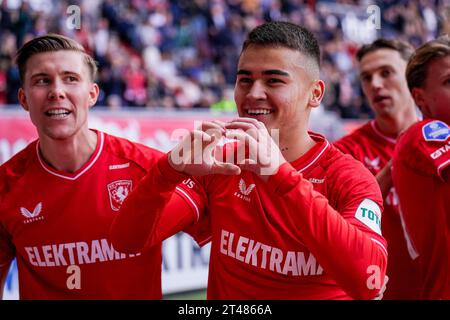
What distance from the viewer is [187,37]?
1407 cm

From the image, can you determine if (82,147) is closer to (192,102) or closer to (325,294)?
(325,294)

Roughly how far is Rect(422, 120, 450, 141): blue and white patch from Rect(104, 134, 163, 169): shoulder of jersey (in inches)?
51.4

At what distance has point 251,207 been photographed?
2.66 m

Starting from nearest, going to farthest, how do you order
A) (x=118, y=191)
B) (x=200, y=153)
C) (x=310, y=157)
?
(x=200, y=153)
(x=310, y=157)
(x=118, y=191)

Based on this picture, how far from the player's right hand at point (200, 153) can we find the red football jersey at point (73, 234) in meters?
0.92

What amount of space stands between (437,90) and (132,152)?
1.53 metres

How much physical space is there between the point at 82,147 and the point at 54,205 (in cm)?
33

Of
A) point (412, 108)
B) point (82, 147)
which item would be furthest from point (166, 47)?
point (82, 147)

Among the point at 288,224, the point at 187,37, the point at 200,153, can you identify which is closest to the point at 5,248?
the point at 200,153

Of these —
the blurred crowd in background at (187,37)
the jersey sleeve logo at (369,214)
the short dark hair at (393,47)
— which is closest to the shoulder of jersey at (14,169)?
the jersey sleeve logo at (369,214)

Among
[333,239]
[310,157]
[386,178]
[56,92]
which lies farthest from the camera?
[386,178]

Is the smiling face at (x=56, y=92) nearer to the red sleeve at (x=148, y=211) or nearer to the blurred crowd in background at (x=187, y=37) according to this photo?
the red sleeve at (x=148, y=211)

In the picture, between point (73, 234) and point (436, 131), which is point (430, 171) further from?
point (73, 234)

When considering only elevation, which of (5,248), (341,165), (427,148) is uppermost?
(427,148)
